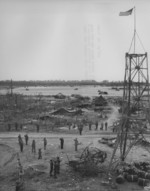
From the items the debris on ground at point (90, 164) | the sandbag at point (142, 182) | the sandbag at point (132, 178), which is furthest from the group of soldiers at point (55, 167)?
the sandbag at point (142, 182)

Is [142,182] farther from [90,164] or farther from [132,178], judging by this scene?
[90,164]

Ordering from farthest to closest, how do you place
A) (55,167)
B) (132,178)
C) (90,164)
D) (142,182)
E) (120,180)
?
(90,164)
(55,167)
(132,178)
(120,180)
(142,182)

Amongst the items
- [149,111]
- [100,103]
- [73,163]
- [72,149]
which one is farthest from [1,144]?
[100,103]

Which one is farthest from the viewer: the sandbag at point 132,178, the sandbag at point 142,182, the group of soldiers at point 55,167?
the group of soldiers at point 55,167

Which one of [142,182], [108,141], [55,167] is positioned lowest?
[142,182]

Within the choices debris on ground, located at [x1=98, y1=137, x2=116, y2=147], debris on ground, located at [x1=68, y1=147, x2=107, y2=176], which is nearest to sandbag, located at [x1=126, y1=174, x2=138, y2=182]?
debris on ground, located at [x1=68, y1=147, x2=107, y2=176]

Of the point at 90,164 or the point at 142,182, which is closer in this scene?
the point at 142,182

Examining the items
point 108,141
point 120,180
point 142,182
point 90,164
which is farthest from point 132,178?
point 108,141

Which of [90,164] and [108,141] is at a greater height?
[90,164]

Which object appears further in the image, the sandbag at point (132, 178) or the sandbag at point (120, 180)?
the sandbag at point (132, 178)

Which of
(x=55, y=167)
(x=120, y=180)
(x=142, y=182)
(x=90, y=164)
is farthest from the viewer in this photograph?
(x=90, y=164)

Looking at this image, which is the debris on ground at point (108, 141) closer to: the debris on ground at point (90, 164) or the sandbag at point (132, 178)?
the debris on ground at point (90, 164)

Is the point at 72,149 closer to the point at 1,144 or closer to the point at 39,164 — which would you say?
the point at 39,164
